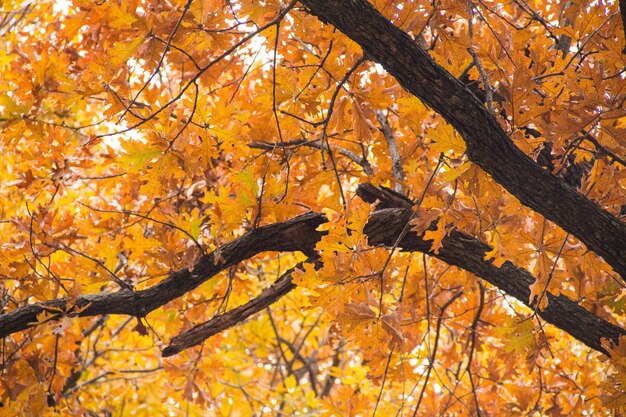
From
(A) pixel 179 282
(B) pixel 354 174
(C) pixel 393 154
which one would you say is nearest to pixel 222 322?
(A) pixel 179 282

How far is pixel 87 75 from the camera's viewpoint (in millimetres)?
3238

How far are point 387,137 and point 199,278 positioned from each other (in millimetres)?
1202

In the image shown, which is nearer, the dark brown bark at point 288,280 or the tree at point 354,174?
the tree at point 354,174

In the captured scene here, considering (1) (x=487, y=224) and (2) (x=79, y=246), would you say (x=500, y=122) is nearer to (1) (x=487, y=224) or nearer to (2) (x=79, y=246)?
(1) (x=487, y=224)

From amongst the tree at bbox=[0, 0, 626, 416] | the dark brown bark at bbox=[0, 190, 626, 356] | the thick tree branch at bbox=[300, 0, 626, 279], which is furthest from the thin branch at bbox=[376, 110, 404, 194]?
the thick tree branch at bbox=[300, 0, 626, 279]

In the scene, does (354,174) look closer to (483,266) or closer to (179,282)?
(483,266)

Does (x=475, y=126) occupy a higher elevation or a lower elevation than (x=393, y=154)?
lower

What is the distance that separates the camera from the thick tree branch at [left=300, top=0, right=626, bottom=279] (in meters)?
1.74

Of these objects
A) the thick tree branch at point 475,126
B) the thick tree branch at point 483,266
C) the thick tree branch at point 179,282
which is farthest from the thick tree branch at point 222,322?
the thick tree branch at point 475,126

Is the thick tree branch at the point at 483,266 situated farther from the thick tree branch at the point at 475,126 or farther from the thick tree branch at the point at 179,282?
the thick tree branch at the point at 475,126

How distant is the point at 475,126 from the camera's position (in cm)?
183

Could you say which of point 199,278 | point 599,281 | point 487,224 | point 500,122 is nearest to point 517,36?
point 500,122

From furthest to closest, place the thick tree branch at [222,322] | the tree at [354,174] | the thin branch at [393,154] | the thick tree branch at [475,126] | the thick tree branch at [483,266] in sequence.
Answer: the thin branch at [393,154], the thick tree branch at [483,266], the thick tree branch at [222,322], the tree at [354,174], the thick tree branch at [475,126]

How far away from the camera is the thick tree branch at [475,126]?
1738mm
